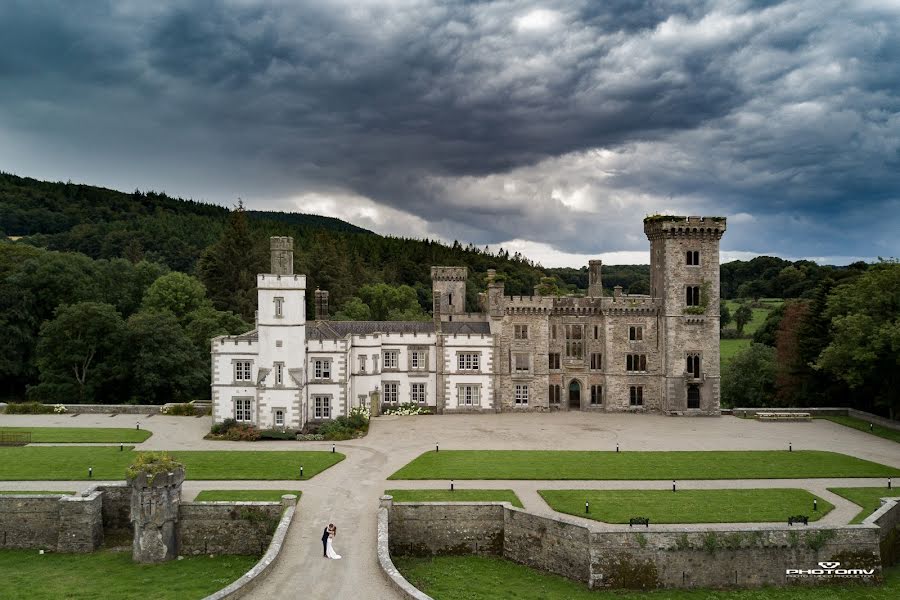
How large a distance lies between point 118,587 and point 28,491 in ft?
27.4

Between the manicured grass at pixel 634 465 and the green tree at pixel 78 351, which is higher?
the green tree at pixel 78 351

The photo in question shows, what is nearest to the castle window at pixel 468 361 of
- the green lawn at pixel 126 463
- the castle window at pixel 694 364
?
the green lawn at pixel 126 463

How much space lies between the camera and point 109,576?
2323cm

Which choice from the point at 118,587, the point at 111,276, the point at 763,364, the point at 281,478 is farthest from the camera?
the point at 111,276

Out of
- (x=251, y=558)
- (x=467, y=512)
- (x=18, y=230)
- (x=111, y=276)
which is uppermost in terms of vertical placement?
(x=18, y=230)

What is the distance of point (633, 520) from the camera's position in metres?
24.2

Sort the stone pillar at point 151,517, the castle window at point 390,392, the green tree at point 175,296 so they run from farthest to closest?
the green tree at point 175,296 < the castle window at point 390,392 < the stone pillar at point 151,517

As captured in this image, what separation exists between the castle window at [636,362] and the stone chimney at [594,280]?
17.1 ft

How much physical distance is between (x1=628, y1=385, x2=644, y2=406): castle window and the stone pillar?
3420cm

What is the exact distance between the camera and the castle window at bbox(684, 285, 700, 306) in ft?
162

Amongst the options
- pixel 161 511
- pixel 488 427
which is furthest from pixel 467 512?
pixel 488 427

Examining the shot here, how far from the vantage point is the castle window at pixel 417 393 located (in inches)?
1898

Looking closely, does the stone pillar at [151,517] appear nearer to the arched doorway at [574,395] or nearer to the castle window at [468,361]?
the castle window at [468,361]

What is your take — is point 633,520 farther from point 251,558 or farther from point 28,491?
point 28,491
